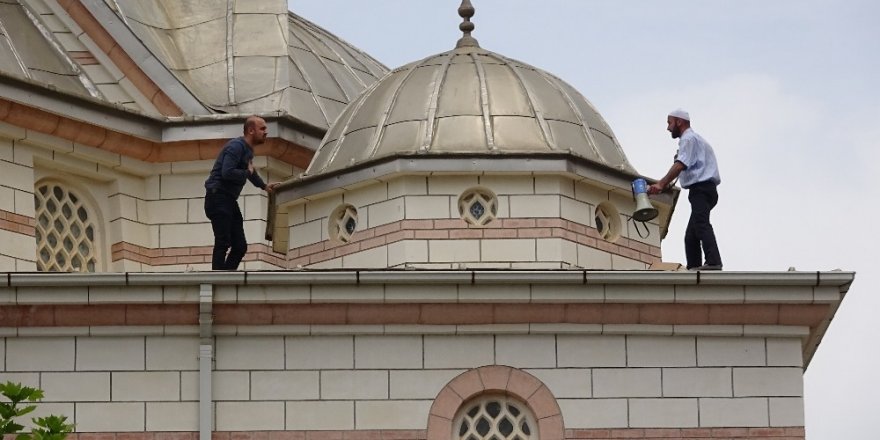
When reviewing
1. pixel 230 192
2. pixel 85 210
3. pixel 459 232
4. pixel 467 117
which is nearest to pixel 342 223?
pixel 459 232

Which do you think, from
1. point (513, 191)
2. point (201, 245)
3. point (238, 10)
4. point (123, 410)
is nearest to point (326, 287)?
point (123, 410)

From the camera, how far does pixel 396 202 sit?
4069 centimetres

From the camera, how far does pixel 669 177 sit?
38.7 metres

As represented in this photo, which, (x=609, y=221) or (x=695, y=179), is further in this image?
(x=609, y=221)

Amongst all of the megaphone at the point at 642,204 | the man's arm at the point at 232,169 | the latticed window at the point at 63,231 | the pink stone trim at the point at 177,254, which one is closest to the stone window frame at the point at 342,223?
the man's arm at the point at 232,169

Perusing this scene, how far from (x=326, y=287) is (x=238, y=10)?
542 inches

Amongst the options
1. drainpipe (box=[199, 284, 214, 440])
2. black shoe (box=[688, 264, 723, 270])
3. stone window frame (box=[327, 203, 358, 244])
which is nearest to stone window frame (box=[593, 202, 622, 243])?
stone window frame (box=[327, 203, 358, 244])

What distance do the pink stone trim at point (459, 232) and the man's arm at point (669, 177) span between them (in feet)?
6.36

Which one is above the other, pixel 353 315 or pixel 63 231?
pixel 63 231

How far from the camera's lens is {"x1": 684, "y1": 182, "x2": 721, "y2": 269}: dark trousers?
38.0 metres

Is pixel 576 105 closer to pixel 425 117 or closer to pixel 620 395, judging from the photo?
pixel 425 117

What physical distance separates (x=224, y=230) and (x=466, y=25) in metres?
6.87

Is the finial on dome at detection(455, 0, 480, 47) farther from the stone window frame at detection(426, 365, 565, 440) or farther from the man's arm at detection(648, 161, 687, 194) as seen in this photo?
the stone window frame at detection(426, 365, 565, 440)

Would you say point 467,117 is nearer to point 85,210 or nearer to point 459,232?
point 459,232
